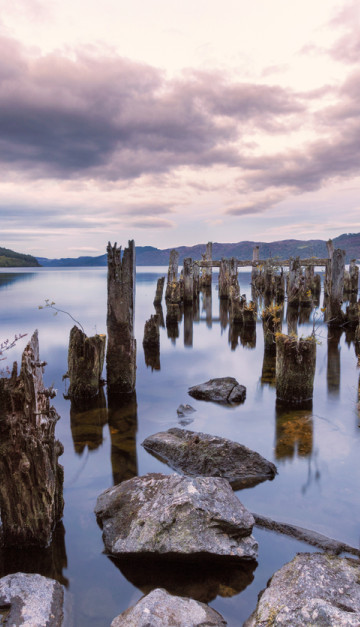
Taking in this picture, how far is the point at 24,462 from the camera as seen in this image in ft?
12.5

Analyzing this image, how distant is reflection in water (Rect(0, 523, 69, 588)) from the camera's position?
3.68m

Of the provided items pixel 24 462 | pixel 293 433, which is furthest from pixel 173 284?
pixel 24 462

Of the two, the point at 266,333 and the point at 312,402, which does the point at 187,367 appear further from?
the point at 312,402

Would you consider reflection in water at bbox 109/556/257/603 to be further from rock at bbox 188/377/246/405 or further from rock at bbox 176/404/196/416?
rock at bbox 188/377/246/405

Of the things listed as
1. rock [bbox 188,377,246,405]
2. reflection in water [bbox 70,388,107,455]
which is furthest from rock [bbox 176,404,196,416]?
reflection in water [bbox 70,388,107,455]

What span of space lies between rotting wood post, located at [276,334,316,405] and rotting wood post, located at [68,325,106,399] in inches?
148

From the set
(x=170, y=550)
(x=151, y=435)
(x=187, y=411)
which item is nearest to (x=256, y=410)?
(x=187, y=411)

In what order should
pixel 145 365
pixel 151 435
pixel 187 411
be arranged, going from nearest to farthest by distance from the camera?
pixel 151 435 → pixel 187 411 → pixel 145 365

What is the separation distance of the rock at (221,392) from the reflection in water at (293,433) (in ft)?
3.30

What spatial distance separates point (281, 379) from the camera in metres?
8.12

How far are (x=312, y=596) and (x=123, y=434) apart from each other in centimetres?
461

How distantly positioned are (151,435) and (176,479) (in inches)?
95.7

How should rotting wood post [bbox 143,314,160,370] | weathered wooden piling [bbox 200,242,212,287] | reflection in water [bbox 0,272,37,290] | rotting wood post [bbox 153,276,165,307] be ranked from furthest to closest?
reflection in water [bbox 0,272,37,290] < weathered wooden piling [bbox 200,242,212,287] < rotting wood post [bbox 153,276,165,307] < rotting wood post [bbox 143,314,160,370]

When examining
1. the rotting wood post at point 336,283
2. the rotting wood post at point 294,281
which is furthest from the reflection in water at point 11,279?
the rotting wood post at point 336,283
